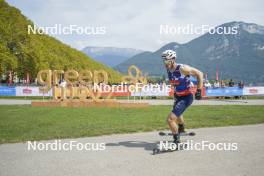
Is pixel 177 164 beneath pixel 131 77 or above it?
beneath

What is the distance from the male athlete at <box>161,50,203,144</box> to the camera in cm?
888

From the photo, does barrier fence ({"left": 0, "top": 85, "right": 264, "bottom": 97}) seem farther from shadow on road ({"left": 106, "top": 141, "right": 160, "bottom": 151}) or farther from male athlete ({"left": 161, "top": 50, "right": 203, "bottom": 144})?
male athlete ({"left": 161, "top": 50, "right": 203, "bottom": 144})

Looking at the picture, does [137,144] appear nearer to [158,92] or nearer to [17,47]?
[158,92]

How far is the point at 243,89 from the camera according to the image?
34031 mm

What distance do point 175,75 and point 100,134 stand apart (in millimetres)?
3338

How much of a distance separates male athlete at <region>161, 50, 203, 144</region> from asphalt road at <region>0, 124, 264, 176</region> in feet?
2.74

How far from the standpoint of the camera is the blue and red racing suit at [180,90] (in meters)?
9.16

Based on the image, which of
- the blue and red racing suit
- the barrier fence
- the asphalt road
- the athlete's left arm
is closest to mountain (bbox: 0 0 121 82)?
the barrier fence

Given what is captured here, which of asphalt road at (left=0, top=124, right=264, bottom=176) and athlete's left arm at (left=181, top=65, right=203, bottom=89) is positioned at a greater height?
athlete's left arm at (left=181, top=65, right=203, bottom=89)

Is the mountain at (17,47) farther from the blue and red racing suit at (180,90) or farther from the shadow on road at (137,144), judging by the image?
the blue and red racing suit at (180,90)

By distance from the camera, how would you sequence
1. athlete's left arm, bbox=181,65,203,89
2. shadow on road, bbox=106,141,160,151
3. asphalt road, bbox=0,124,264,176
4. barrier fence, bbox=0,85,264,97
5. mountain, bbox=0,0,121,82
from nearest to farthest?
asphalt road, bbox=0,124,264,176, athlete's left arm, bbox=181,65,203,89, shadow on road, bbox=106,141,160,151, barrier fence, bbox=0,85,264,97, mountain, bbox=0,0,121,82

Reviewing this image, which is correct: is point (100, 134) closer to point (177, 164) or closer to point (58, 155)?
point (58, 155)

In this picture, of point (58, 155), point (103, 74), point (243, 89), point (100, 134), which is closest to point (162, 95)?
point (243, 89)

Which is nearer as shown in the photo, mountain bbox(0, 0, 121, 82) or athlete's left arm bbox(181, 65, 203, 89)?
athlete's left arm bbox(181, 65, 203, 89)
